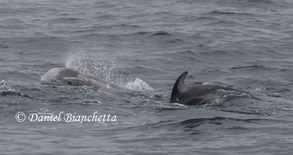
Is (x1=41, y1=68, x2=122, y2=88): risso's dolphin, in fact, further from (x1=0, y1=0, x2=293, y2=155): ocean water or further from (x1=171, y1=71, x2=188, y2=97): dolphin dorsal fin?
(x1=171, y1=71, x2=188, y2=97): dolphin dorsal fin

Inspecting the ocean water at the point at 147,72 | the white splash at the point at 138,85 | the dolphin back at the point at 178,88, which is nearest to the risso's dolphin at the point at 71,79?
the ocean water at the point at 147,72

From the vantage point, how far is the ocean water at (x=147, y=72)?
13.2 metres

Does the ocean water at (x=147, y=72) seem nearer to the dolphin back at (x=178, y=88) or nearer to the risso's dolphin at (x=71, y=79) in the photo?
the dolphin back at (x=178, y=88)

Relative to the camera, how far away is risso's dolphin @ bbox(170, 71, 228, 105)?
616 inches

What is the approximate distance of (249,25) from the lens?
28406 millimetres

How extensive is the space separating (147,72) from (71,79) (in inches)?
164

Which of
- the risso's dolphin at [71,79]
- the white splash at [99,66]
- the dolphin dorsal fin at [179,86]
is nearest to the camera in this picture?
the dolphin dorsal fin at [179,86]

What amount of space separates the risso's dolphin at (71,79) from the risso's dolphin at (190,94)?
271 centimetres

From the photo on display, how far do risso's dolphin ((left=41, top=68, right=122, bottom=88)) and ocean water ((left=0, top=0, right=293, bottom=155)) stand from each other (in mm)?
341

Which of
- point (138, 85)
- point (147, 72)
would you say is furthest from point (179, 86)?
point (147, 72)

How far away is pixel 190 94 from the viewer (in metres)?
15.8

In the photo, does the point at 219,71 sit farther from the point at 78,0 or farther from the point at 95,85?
the point at 78,0

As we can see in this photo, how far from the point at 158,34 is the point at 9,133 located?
13.7m

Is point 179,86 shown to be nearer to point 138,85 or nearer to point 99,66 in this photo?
point 138,85
